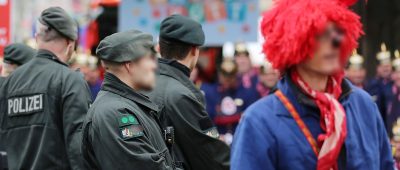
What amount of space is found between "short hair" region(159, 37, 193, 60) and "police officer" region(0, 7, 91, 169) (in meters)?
0.63

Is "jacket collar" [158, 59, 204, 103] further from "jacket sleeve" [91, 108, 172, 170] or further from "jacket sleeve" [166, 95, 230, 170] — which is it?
"jacket sleeve" [91, 108, 172, 170]

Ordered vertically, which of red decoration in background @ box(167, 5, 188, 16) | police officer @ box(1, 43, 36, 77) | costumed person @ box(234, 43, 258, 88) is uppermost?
police officer @ box(1, 43, 36, 77)

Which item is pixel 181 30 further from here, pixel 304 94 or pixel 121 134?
pixel 304 94

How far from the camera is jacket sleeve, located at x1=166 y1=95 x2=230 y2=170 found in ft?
19.8

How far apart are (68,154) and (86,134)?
1160mm

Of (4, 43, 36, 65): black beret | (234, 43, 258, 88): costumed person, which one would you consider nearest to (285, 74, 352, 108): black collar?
(4, 43, 36, 65): black beret

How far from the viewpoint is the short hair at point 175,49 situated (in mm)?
6387

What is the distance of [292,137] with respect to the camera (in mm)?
3861

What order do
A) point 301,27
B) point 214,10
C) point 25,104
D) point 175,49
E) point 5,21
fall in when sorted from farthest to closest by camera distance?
point 214,10 < point 5,21 < point 25,104 < point 175,49 < point 301,27

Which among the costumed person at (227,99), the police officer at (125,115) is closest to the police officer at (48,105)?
the police officer at (125,115)

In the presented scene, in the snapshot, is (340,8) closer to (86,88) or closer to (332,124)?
(332,124)

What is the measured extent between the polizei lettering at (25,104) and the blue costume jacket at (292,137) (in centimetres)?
277

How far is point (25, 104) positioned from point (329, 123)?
3240 millimetres

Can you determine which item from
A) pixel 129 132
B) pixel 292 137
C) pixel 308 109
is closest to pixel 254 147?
pixel 292 137
